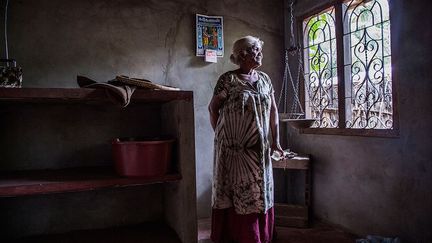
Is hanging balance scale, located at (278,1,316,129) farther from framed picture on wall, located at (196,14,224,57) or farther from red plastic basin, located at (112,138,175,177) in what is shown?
red plastic basin, located at (112,138,175,177)

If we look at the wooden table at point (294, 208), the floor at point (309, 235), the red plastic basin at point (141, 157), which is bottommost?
the floor at point (309, 235)

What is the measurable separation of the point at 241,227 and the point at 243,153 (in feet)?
1.82

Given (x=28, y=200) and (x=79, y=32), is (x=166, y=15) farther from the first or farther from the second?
(x=28, y=200)

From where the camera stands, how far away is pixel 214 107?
250 centimetres

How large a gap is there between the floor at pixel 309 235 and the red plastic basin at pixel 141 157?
1.12 metres

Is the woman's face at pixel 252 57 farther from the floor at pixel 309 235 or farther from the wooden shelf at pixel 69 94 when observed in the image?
the floor at pixel 309 235

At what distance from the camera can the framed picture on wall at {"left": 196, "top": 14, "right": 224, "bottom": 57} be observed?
3.21 meters

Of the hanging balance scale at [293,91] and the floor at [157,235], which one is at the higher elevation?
the hanging balance scale at [293,91]

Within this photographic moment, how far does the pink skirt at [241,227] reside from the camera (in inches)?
93.6

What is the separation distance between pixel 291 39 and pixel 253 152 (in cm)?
166

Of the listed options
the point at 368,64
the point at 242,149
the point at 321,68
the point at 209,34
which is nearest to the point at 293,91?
the point at 321,68

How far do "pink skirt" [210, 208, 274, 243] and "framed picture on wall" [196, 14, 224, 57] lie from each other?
1597mm

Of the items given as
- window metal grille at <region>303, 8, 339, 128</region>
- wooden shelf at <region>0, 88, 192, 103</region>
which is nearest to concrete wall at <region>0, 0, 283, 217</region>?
window metal grille at <region>303, 8, 339, 128</region>

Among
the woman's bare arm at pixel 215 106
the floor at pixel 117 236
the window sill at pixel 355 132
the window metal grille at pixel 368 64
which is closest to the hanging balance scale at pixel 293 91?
the window sill at pixel 355 132
